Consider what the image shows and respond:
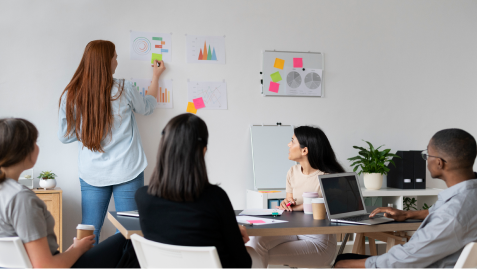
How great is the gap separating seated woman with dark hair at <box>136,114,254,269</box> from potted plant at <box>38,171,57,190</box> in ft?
6.01

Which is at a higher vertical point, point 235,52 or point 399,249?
point 235,52

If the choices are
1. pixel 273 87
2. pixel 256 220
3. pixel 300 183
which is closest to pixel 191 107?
pixel 273 87

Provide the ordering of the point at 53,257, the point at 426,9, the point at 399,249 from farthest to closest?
the point at 426,9, the point at 399,249, the point at 53,257

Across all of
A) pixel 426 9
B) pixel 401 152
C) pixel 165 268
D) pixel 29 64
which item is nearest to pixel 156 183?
pixel 165 268

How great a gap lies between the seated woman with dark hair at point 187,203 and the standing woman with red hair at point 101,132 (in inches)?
57.3

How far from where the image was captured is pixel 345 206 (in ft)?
6.66

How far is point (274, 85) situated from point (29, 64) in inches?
76.4

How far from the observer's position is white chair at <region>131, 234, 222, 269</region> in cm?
132

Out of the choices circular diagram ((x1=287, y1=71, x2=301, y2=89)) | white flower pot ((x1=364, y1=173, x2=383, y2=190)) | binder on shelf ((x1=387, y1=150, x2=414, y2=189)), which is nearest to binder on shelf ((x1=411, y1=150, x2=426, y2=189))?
binder on shelf ((x1=387, y1=150, x2=414, y2=189))

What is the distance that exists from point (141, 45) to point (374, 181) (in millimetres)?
2202

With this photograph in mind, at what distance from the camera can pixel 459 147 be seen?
5.39 feet

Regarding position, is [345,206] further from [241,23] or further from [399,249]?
[241,23]

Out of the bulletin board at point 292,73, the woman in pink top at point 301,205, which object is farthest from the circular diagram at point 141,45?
the woman in pink top at point 301,205

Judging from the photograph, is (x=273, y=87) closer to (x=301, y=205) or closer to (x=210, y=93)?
(x=210, y=93)
